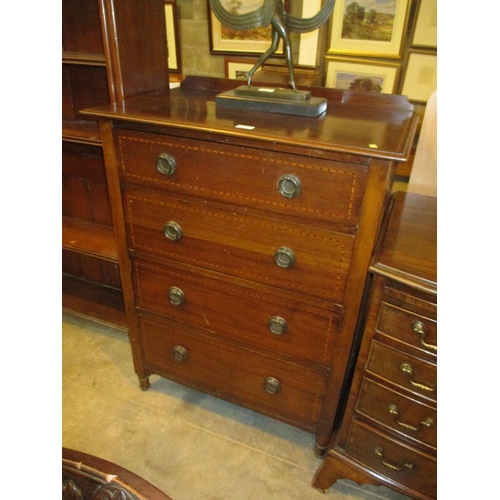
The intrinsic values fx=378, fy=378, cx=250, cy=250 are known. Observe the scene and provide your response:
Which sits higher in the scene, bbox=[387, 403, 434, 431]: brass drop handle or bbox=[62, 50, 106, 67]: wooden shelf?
bbox=[62, 50, 106, 67]: wooden shelf

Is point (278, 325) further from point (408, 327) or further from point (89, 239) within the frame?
point (89, 239)

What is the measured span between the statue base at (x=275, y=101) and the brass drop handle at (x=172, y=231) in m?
0.40

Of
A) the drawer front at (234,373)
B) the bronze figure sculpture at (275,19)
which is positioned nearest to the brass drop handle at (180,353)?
the drawer front at (234,373)

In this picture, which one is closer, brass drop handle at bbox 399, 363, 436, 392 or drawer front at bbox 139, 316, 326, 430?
brass drop handle at bbox 399, 363, 436, 392

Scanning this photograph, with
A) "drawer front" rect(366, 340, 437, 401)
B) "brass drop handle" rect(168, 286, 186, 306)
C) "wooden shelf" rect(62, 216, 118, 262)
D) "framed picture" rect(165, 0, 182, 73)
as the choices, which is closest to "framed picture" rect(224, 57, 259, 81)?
"framed picture" rect(165, 0, 182, 73)

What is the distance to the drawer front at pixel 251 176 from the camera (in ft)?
3.06

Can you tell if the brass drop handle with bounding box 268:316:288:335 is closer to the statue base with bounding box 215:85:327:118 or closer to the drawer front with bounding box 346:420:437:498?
the drawer front with bounding box 346:420:437:498

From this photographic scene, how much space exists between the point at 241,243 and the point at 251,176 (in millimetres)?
213

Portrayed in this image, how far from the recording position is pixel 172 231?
3.95 ft

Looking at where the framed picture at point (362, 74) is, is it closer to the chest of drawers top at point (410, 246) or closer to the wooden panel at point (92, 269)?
the chest of drawers top at point (410, 246)

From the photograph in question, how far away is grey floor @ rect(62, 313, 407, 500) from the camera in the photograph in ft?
4.48

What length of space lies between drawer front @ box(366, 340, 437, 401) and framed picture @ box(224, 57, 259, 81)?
198 cm

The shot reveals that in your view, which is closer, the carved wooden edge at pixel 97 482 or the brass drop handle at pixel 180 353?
the carved wooden edge at pixel 97 482

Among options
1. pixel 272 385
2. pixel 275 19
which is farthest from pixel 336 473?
pixel 275 19
